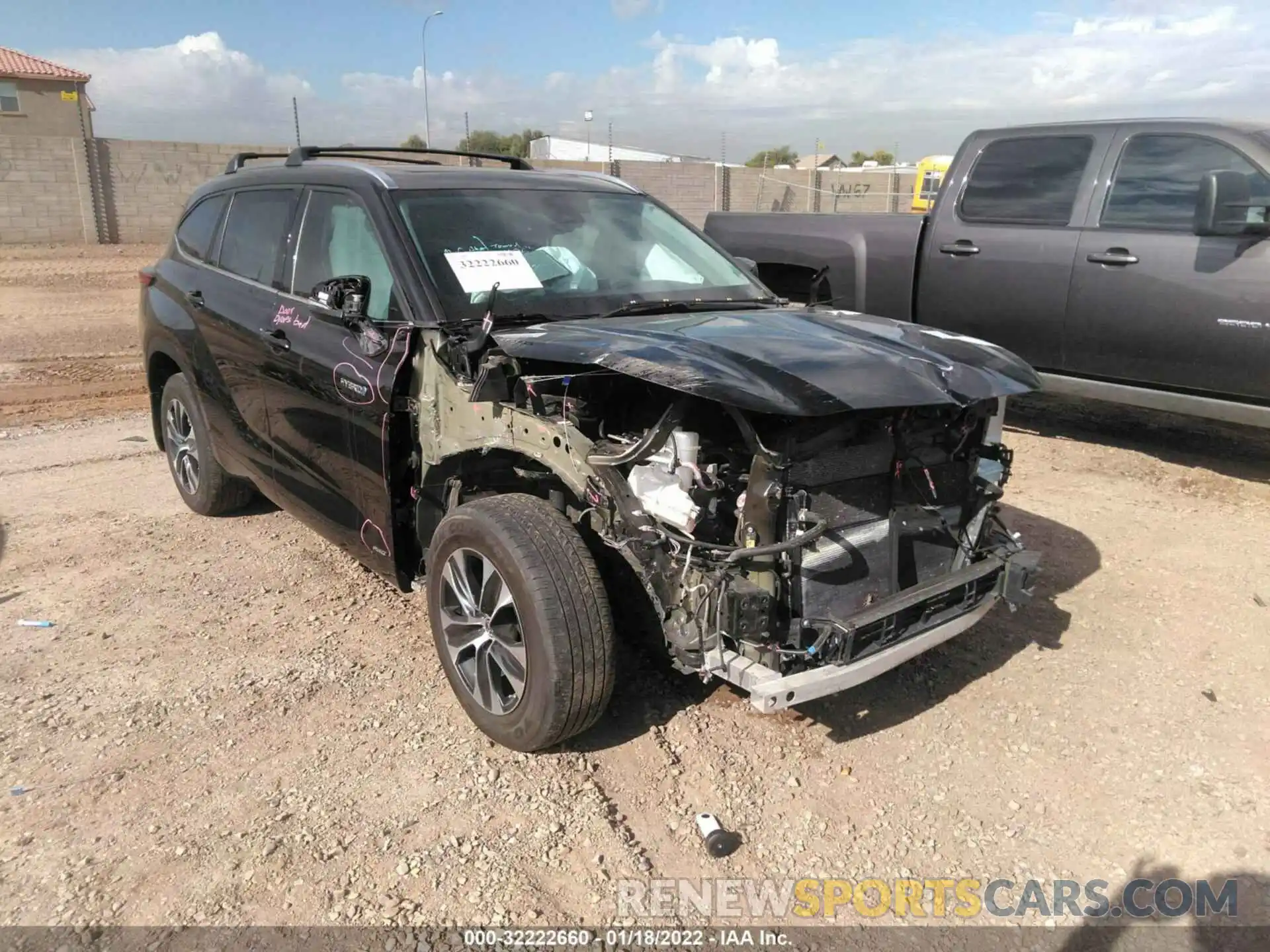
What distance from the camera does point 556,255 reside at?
383 centimetres

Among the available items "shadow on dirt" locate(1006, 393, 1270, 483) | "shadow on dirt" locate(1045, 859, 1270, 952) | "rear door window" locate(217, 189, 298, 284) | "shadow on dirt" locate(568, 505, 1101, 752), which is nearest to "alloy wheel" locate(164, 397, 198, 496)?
"rear door window" locate(217, 189, 298, 284)

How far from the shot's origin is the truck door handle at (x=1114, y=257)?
5891mm

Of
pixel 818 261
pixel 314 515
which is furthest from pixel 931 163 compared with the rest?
pixel 314 515

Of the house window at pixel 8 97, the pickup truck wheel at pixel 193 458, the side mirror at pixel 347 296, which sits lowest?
the pickup truck wheel at pixel 193 458

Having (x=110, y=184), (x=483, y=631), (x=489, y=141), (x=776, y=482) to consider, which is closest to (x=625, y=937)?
(x=483, y=631)

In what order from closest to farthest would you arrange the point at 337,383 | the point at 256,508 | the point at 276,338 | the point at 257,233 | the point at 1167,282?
1. the point at 337,383
2. the point at 276,338
3. the point at 257,233
4. the point at 256,508
5. the point at 1167,282

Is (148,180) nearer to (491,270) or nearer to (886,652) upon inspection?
(491,270)

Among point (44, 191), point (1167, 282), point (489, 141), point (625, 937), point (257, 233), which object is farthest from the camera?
point (489, 141)

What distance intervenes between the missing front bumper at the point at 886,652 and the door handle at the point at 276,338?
2.38 meters

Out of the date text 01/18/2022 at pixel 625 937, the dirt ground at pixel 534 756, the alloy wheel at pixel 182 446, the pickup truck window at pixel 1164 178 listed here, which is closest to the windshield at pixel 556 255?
the dirt ground at pixel 534 756

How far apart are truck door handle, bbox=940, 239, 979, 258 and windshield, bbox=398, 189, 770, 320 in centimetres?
305

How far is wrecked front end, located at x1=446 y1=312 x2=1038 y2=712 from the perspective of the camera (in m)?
2.68

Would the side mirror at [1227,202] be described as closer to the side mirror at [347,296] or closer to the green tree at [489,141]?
the side mirror at [347,296]

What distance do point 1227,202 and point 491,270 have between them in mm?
4512
